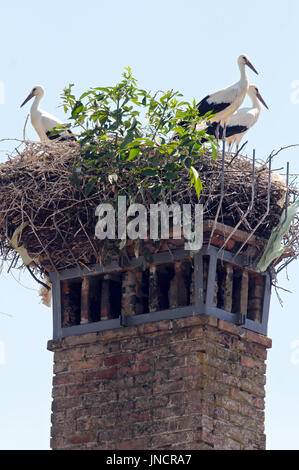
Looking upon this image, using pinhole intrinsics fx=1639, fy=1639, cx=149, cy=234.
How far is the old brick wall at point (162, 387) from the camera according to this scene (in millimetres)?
15203

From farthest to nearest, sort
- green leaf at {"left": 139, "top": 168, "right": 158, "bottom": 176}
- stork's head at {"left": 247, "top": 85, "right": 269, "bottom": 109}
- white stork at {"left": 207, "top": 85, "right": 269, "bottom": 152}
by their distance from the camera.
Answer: stork's head at {"left": 247, "top": 85, "right": 269, "bottom": 109}
white stork at {"left": 207, "top": 85, "right": 269, "bottom": 152}
green leaf at {"left": 139, "top": 168, "right": 158, "bottom": 176}

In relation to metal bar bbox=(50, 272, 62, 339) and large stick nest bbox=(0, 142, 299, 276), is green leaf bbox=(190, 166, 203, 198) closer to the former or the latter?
large stick nest bbox=(0, 142, 299, 276)

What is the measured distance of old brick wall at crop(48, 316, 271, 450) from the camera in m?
15.2

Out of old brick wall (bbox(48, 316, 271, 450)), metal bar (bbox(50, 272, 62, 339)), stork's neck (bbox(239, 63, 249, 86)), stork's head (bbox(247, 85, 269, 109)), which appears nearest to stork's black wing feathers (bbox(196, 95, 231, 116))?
stork's neck (bbox(239, 63, 249, 86))

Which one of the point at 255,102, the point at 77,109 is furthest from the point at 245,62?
the point at 77,109

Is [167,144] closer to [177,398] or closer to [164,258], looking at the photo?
[164,258]

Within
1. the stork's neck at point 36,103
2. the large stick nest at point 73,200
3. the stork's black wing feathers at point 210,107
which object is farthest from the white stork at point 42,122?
the large stick nest at point 73,200

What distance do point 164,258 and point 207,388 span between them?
54.2 inches

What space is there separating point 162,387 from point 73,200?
202 cm

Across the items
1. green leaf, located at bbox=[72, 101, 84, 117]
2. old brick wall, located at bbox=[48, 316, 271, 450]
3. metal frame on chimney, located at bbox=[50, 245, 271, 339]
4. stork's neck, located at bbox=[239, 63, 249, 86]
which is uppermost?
stork's neck, located at bbox=[239, 63, 249, 86]

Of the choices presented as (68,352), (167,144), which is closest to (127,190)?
(167,144)

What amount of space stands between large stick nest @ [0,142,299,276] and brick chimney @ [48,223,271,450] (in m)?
0.26

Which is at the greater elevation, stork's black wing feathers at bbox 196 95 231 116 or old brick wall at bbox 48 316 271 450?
stork's black wing feathers at bbox 196 95 231 116

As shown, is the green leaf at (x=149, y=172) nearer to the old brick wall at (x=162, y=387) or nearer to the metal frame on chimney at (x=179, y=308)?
the metal frame on chimney at (x=179, y=308)
